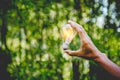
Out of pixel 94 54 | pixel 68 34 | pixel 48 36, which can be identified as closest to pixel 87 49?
pixel 94 54

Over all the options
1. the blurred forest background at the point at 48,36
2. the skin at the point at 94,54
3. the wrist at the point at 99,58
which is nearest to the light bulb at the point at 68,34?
the skin at the point at 94,54

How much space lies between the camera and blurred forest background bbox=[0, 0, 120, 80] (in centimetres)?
758

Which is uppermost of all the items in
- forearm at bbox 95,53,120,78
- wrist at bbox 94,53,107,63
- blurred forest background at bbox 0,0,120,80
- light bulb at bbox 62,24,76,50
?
light bulb at bbox 62,24,76,50

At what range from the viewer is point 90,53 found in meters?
1.17

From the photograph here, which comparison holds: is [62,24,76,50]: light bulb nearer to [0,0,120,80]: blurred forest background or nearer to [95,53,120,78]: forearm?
[95,53,120,78]: forearm

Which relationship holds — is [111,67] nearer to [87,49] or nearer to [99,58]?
[99,58]

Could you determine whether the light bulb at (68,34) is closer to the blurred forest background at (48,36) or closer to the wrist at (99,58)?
the wrist at (99,58)

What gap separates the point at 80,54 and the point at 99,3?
6.72 metres

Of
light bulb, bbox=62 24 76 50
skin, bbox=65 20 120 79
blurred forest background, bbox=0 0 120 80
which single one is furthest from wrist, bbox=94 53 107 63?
blurred forest background, bbox=0 0 120 80

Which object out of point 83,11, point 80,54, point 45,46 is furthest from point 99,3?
point 80,54

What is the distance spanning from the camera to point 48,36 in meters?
8.12

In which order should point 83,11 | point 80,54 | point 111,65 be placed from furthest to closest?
point 83,11 < point 80,54 < point 111,65

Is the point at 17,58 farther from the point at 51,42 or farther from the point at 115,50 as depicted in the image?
the point at 115,50

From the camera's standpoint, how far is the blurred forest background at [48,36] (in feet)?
24.9
